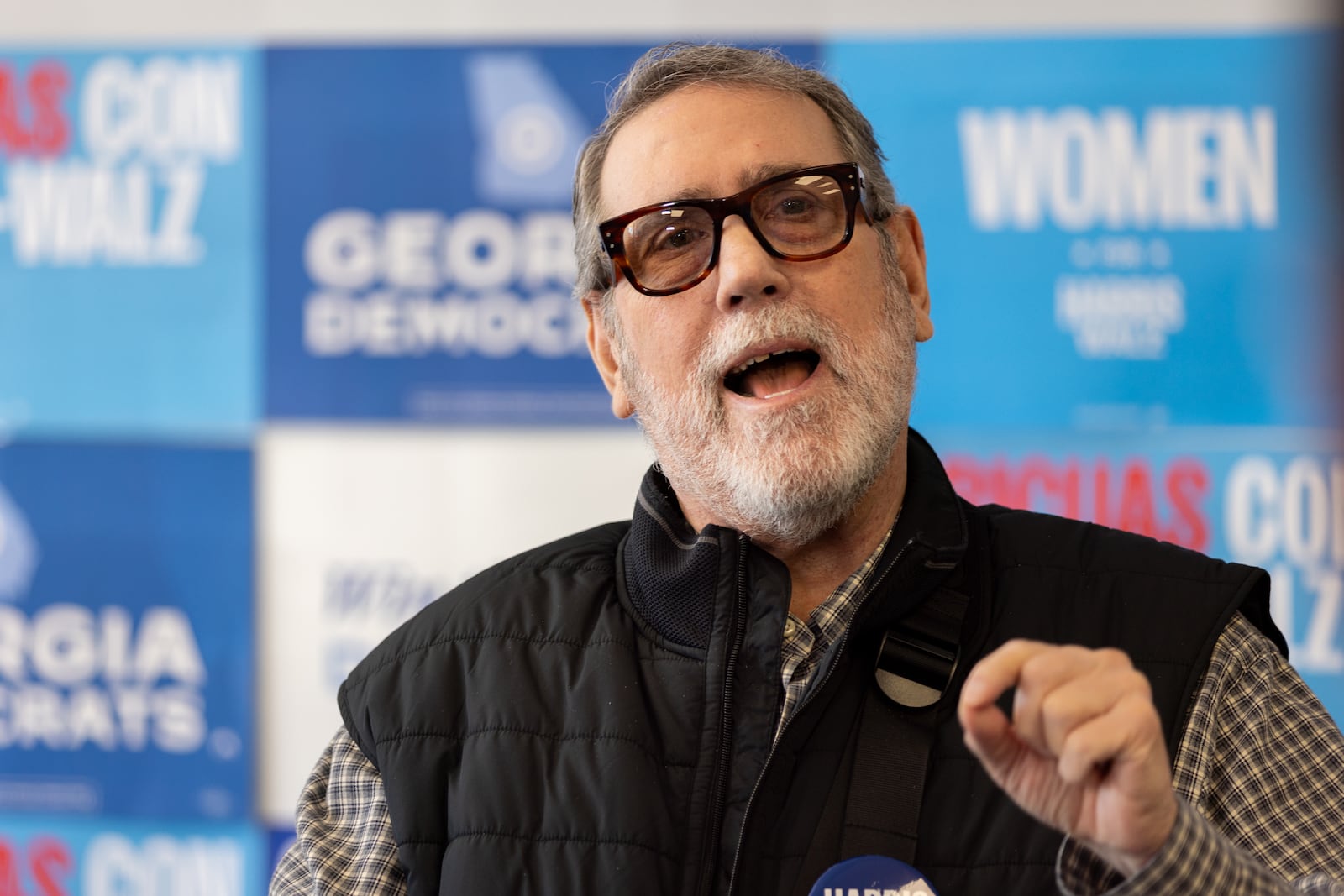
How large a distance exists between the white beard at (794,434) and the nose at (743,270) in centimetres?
2

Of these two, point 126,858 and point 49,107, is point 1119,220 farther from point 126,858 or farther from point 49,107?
point 126,858

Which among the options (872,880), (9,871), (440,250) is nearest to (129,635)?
(9,871)

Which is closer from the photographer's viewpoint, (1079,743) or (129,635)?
(1079,743)

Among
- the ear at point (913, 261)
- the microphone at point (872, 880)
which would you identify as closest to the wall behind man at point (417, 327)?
the ear at point (913, 261)

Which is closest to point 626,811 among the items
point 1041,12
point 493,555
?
point 493,555

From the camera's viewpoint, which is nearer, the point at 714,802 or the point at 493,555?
the point at 714,802

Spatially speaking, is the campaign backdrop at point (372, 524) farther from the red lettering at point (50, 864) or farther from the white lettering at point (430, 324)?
the red lettering at point (50, 864)

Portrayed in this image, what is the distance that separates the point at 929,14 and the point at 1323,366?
100cm

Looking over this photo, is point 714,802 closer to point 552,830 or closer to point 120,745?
point 552,830

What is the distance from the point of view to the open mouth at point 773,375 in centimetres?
131

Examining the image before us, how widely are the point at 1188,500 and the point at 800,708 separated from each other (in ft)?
4.87

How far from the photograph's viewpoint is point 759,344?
1.25 m

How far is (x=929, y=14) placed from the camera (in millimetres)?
2402

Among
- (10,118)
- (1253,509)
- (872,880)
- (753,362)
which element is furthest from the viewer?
(10,118)
